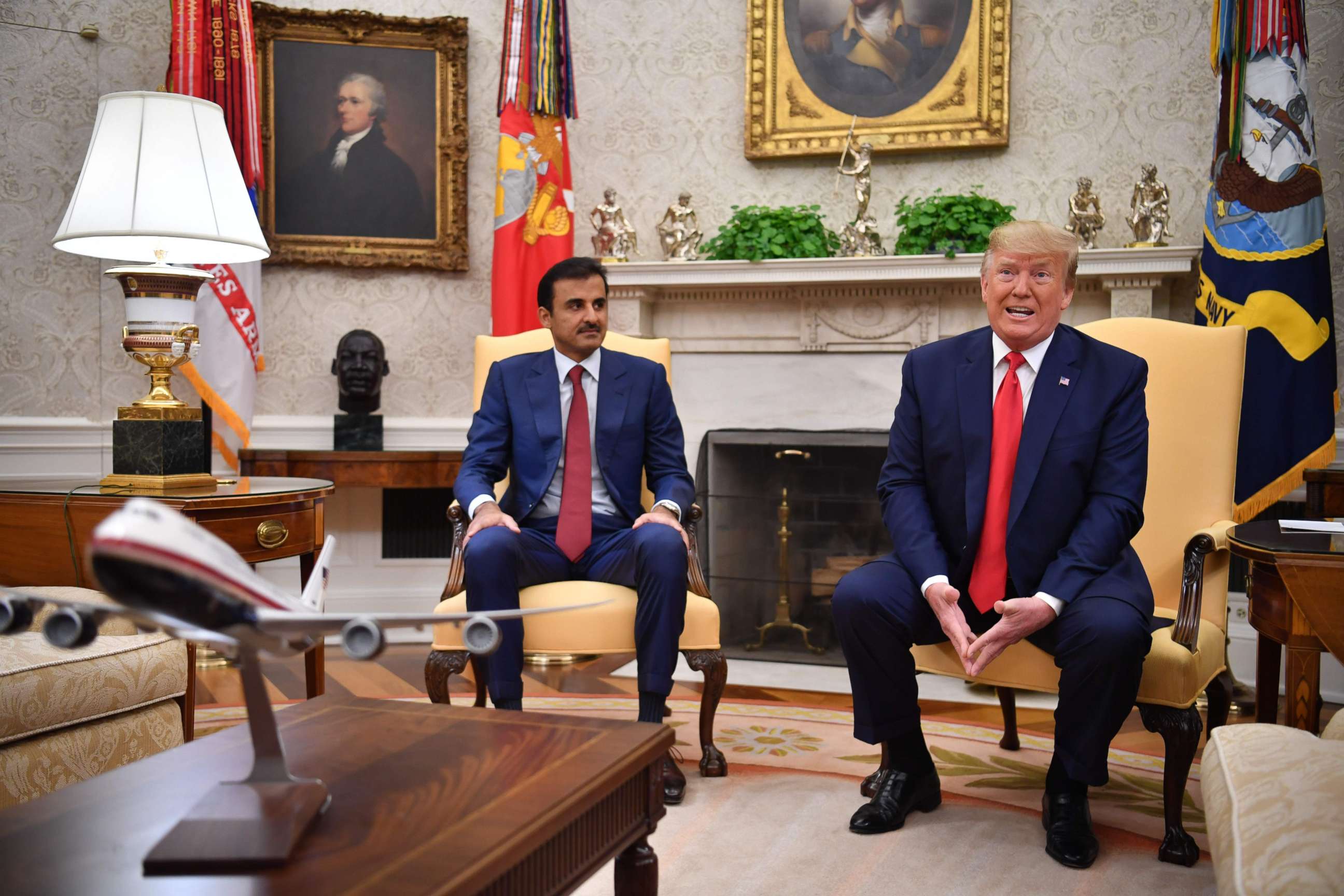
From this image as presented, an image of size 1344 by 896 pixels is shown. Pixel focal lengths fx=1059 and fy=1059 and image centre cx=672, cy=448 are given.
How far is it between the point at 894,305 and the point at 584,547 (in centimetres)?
216

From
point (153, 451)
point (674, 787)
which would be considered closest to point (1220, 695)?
point (674, 787)

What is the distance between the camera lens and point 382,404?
16.8ft

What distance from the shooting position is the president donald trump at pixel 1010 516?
94.3 inches

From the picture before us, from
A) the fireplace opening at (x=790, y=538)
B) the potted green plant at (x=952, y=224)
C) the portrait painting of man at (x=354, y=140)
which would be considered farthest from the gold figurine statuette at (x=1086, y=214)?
the portrait painting of man at (x=354, y=140)

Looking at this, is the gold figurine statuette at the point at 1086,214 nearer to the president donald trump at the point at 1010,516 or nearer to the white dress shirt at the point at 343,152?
the president donald trump at the point at 1010,516

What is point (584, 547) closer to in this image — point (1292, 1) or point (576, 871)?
point (576, 871)

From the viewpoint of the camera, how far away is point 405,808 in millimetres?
1322

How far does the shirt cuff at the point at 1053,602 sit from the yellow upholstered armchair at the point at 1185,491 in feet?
0.37

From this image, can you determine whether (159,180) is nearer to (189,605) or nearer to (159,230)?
(159,230)

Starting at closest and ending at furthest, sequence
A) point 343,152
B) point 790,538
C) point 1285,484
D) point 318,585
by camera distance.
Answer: point 318,585, point 1285,484, point 790,538, point 343,152

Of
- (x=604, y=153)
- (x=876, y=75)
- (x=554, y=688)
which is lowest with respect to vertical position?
(x=554, y=688)

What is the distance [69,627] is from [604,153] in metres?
4.32

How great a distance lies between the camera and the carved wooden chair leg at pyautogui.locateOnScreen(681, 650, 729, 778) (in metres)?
2.90

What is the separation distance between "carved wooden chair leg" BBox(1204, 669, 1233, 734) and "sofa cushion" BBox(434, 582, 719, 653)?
1264mm
